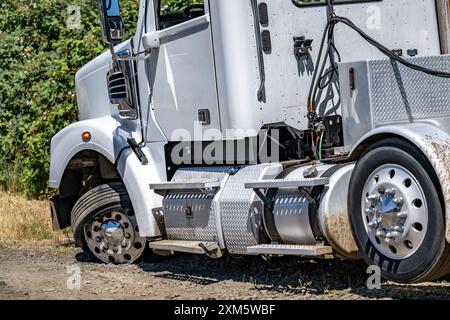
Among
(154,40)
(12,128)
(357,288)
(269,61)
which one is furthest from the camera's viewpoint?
(12,128)

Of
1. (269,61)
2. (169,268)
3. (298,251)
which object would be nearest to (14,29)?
(169,268)

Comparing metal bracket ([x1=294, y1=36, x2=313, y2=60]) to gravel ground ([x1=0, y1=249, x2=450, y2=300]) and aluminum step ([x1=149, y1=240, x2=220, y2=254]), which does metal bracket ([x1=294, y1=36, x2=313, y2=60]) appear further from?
gravel ground ([x1=0, y1=249, x2=450, y2=300])

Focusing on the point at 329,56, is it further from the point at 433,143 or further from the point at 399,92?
the point at 433,143

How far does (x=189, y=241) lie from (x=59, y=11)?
7.71 meters

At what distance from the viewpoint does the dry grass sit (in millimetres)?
11578

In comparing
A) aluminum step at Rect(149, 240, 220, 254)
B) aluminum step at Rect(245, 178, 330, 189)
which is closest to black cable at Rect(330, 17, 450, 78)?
aluminum step at Rect(245, 178, 330, 189)

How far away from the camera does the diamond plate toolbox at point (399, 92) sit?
712cm

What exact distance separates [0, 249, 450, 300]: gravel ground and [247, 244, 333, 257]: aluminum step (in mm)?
329

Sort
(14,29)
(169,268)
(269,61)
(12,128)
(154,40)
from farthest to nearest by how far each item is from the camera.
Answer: (14,29) → (12,128) → (169,268) → (154,40) → (269,61)

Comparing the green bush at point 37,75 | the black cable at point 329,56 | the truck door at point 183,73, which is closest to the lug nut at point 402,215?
the black cable at point 329,56

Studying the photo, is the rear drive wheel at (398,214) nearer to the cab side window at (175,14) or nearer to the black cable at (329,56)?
the black cable at (329,56)

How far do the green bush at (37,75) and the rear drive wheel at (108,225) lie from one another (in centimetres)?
429

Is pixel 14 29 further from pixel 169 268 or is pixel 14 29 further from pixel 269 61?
pixel 269 61
